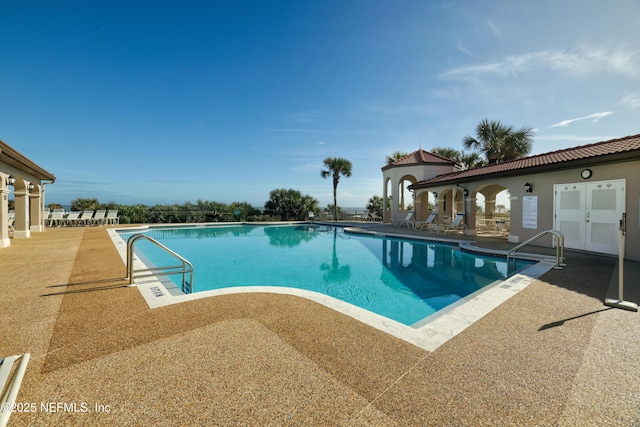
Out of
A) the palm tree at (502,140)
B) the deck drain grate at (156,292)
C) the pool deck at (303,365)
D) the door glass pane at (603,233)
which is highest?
the palm tree at (502,140)

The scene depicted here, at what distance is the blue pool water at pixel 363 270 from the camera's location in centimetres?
575

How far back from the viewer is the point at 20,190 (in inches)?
414

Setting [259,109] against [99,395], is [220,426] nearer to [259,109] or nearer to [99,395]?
[99,395]

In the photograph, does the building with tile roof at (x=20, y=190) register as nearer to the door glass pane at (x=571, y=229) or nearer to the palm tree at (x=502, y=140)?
the door glass pane at (x=571, y=229)

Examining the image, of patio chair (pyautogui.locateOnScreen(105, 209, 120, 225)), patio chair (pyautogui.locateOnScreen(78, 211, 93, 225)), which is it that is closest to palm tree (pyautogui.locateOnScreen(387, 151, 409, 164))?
patio chair (pyautogui.locateOnScreen(105, 209, 120, 225))

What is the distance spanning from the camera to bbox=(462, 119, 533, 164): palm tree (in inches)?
760

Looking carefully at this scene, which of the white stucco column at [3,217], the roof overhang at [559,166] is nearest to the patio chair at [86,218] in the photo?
the white stucco column at [3,217]

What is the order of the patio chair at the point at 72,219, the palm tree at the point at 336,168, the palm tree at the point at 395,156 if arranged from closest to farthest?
the patio chair at the point at 72,219 < the palm tree at the point at 395,156 < the palm tree at the point at 336,168

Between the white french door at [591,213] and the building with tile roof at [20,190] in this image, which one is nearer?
the white french door at [591,213]

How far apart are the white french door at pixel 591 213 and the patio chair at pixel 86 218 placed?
2597cm

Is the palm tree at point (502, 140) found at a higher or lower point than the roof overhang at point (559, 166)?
higher

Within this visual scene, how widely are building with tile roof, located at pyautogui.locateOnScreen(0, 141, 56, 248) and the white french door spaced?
1739 centimetres

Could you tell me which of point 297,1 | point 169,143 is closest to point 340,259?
point 297,1

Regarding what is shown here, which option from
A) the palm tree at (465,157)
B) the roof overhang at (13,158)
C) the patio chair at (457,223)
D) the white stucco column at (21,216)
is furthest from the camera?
the palm tree at (465,157)
